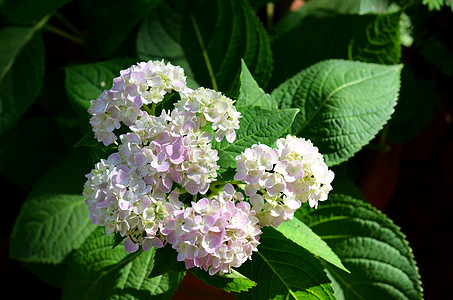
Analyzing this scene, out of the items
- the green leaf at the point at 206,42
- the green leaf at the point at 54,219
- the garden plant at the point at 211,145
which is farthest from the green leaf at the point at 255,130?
the green leaf at the point at 54,219

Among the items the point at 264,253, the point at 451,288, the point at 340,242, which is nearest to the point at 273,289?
the point at 264,253

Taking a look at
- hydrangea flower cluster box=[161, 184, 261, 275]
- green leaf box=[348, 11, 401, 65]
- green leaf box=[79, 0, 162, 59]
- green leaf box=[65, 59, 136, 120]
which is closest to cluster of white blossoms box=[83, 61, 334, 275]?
hydrangea flower cluster box=[161, 184, 261, 275]

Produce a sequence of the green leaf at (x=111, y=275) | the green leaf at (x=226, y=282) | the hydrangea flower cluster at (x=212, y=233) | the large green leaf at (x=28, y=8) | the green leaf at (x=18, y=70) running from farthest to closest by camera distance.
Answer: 1. the green leaf at (x=18, y=70)
2. the large green leaf at (x=28, y=8)
3. the green leaf at (x=111, y=275)
4. the green leaf at (x=226, y=282)
5. the hydrangea flower cluster at (x=212, y=233)

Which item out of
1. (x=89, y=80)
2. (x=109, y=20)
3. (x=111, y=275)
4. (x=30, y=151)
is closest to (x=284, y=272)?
(x=111, y=275)

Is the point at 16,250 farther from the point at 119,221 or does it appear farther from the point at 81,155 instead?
the point at 119,221

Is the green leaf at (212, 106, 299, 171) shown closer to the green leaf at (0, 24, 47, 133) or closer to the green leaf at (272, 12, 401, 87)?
the green leaf at (272, 12, 401, 87)

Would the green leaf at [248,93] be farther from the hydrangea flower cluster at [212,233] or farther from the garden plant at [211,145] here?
the hydrangea flower cluster at [212,233]

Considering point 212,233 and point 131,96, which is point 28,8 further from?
point 212,233
